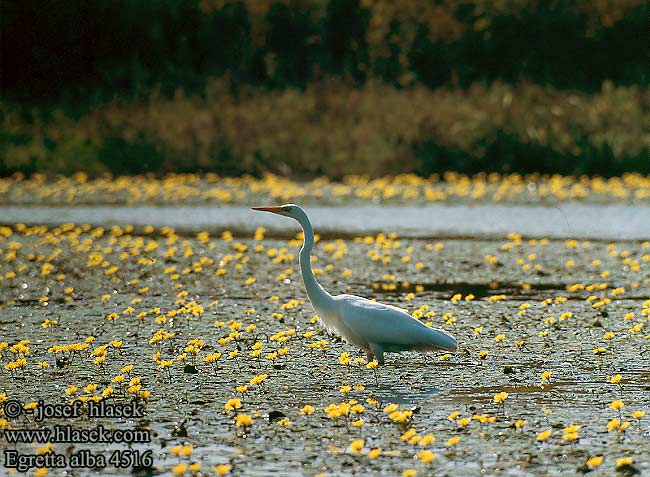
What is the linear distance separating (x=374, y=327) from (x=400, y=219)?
34.2 feet

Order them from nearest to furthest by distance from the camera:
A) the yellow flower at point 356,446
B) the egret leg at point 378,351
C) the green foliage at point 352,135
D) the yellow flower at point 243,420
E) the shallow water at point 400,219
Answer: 1. the yellow flower at point 356,446
2. the yellow flower at point 243,420
3. the egret leg at point 378,351
4. the shallow water at point 400,219
5. the green foliage at point 352,135

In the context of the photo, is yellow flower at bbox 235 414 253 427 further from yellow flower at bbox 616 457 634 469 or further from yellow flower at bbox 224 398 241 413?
yellow flower at bbox 616 457 634 469

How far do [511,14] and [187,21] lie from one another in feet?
27.5

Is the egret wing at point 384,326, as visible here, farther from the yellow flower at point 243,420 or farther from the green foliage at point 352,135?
the green foliage at point 352,135

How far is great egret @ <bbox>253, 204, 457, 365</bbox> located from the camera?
8430mm

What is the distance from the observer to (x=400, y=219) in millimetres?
18828

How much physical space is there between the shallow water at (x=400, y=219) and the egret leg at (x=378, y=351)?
26.4 feet

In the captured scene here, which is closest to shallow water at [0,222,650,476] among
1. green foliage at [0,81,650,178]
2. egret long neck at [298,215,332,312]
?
egret long neck at [298,215,332,312]

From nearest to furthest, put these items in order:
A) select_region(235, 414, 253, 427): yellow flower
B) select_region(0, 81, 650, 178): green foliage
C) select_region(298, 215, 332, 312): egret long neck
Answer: select_region(235, 414, 253, 427): yellow flower < select_region(298, 215, 332, 312): egret long neck < select_region(0, 81, 650, 178): green foliage

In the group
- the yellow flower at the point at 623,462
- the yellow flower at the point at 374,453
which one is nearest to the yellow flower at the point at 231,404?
the yellow flower at the point at 374,453

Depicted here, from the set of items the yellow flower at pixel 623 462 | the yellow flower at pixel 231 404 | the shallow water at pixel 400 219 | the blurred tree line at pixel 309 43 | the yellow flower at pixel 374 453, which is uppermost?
the yellow flower at pixel 623 462

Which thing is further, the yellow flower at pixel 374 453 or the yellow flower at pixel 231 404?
the yellow flower at pixel 231 404

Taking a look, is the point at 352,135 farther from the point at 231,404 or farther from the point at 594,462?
the point at 594,462

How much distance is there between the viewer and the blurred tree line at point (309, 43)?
30.1 m
